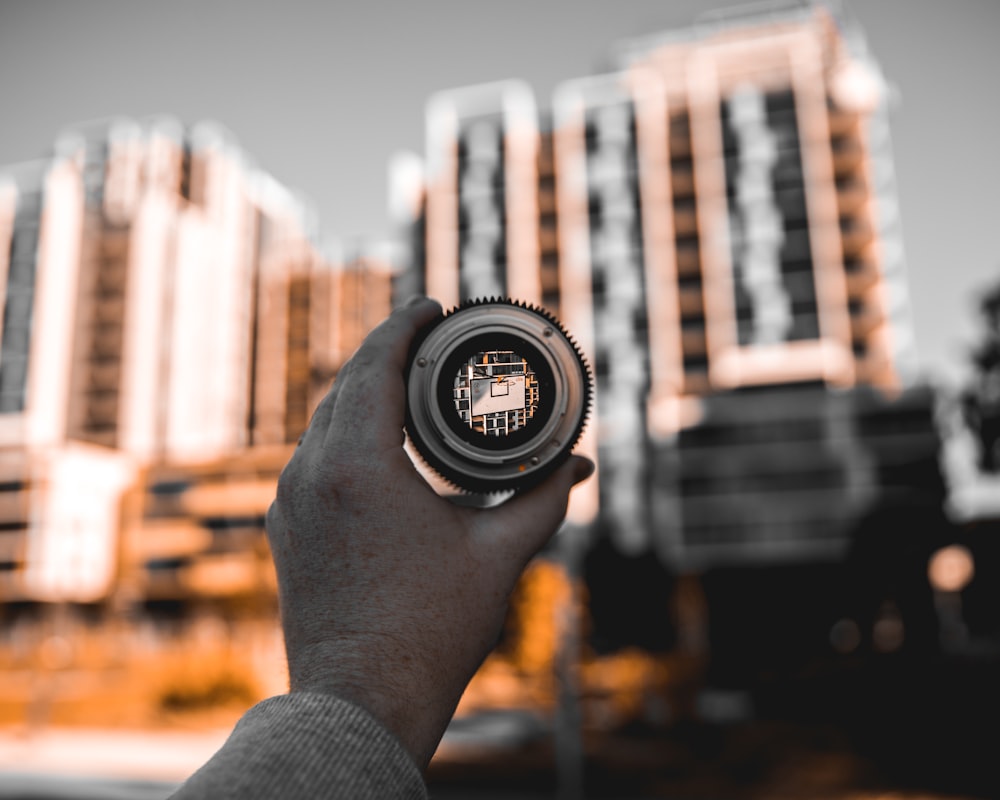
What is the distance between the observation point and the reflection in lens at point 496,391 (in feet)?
4.17

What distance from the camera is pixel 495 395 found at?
50.5 inches

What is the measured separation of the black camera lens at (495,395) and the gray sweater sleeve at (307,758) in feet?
1.47

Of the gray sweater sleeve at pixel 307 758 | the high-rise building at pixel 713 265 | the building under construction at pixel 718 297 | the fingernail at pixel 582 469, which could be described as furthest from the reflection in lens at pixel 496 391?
the high-rise building at pixel 713 265

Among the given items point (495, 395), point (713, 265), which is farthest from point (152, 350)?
point (495, 395)

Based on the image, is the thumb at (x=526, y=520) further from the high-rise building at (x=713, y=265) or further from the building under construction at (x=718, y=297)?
the high-rise building at (x=713, y=265)

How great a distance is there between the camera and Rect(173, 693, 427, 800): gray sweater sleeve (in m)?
0.74

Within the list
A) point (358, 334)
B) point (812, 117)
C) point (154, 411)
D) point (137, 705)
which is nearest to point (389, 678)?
point (137, 705)

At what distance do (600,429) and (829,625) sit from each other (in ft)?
58.0

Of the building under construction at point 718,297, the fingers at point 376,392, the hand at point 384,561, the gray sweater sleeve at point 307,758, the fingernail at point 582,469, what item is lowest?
the gray sweater sleeve at point 307,758

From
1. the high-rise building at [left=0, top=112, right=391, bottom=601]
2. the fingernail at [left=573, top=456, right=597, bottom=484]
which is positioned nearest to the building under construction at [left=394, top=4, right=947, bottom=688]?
the high-rise building at [left=0, top=112, right=391, bottom=601]

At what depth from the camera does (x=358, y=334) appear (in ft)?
289

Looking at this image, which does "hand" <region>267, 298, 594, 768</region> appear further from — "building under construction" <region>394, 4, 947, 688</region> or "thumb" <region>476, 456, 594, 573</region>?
"building under construction" <region>394, 4, 947, 688</region>

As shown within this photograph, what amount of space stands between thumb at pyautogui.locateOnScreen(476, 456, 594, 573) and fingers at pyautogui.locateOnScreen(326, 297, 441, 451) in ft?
0.53

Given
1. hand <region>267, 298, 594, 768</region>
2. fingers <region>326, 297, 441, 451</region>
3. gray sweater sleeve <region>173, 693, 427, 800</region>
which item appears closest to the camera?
gray sweater sleeve <region>173, 693, 427, 800</region>
